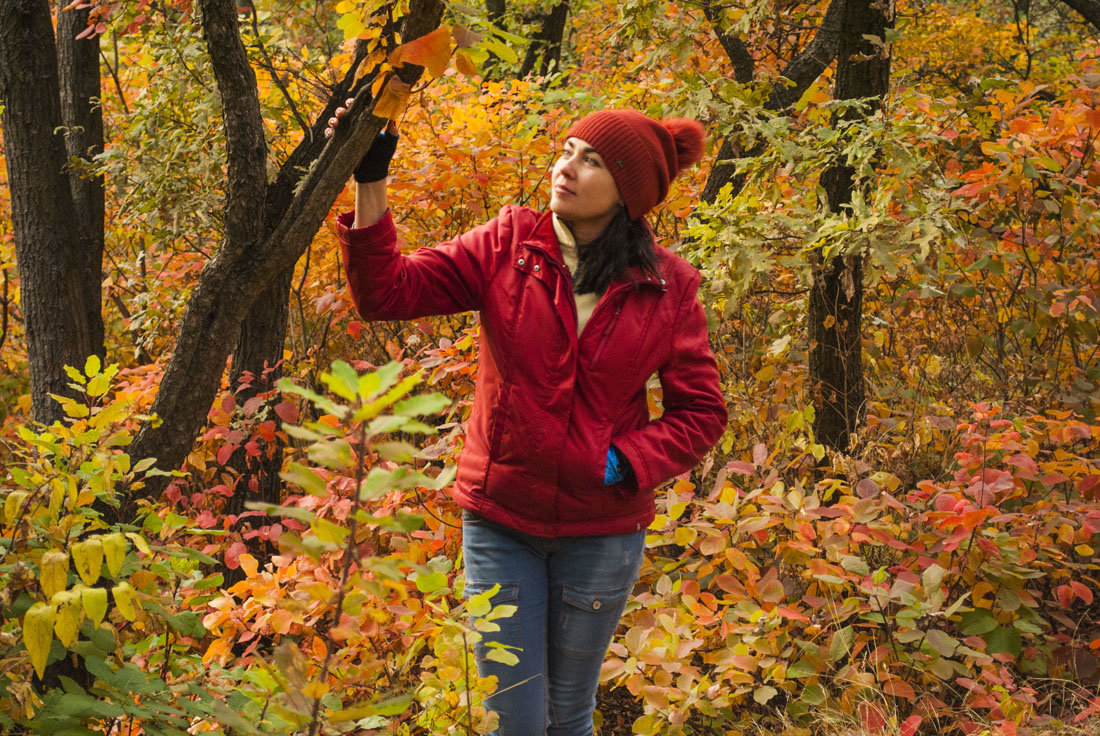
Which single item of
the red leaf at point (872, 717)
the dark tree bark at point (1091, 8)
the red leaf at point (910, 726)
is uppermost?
the dark tree bark at point (1091, 8)

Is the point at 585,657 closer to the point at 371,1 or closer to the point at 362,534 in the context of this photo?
the point at 362,534

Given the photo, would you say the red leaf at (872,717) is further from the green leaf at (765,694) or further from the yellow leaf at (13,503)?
the yellow leaf at (13,503)

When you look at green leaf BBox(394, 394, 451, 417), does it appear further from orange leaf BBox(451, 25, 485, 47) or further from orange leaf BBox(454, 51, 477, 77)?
orange leaf BBox(451, 25, 485, 47)

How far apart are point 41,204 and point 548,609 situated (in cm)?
304

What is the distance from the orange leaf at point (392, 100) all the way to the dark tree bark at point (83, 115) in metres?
3.03

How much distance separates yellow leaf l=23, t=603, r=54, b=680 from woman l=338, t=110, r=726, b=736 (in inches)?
33.1

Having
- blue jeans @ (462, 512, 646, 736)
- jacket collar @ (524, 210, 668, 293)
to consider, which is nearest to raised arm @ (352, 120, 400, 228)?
jacket collar @ (524, 210, 668, 293)

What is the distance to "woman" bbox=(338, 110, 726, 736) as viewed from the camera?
6.64 ft

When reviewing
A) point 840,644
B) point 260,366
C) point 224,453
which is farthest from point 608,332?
point 260,366

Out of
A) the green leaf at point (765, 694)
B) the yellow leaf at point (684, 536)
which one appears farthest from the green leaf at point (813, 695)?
the yellow leaf at point (684, 536)

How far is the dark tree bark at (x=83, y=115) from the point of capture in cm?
436

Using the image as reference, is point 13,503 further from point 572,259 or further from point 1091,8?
point 1091,8

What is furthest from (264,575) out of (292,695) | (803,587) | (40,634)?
(803,587)

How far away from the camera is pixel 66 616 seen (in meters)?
1.57
